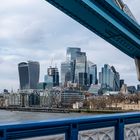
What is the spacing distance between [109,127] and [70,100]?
578 ft

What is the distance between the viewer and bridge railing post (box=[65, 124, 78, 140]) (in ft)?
15.6

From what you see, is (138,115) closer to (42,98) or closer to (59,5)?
(59,5)

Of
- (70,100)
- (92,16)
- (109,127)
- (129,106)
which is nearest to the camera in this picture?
(109,127)

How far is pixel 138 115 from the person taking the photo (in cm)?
632

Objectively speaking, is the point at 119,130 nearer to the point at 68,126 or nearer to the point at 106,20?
the point at 68,126

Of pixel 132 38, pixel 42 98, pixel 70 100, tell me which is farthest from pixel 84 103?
pixel 132 38

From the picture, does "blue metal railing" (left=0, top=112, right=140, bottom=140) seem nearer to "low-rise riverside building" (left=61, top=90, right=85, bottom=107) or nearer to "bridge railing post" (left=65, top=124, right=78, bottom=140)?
"bridge railing post" (left=65, top=124, right=78, bottom=140)

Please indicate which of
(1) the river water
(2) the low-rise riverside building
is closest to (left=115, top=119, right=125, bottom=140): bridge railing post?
(1) the river water

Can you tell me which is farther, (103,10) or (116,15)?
(116,15)

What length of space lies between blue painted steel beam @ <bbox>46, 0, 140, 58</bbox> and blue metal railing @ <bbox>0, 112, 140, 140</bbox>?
6.99 feet

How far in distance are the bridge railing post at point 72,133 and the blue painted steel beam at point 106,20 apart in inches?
107

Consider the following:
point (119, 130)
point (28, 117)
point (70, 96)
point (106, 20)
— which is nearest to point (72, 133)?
point (119, 130)

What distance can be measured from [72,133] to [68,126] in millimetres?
108

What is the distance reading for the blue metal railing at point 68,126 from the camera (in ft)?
13.1
